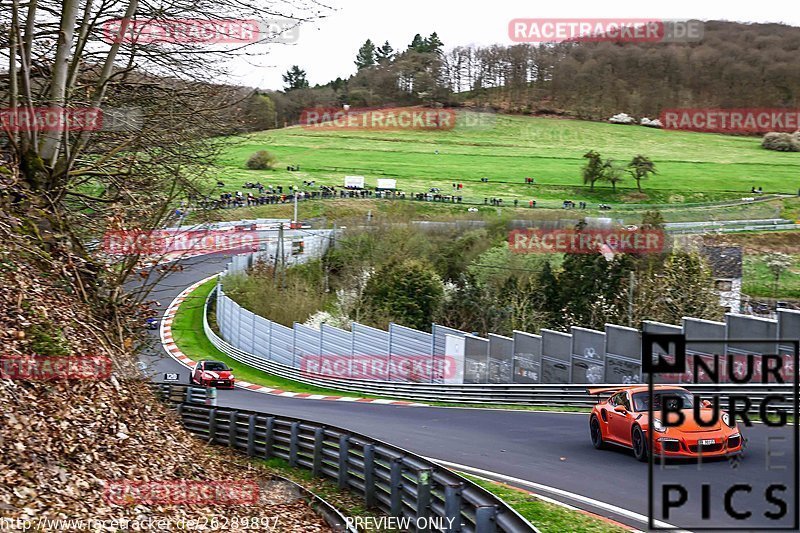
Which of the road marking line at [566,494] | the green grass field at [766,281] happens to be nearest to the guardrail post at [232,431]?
the road marking line at [566,494]

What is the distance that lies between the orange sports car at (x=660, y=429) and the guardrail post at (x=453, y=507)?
14.2ft

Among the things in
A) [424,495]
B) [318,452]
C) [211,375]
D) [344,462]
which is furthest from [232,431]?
[211,375]

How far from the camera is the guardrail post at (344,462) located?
44.1 feet

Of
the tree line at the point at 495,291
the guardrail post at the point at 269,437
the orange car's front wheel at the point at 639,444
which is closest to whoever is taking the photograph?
the orange car's front wheel at the point at 639,444

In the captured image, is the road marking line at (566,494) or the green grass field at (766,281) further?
the green grass field at (766,281)

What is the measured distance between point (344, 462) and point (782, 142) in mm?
103587

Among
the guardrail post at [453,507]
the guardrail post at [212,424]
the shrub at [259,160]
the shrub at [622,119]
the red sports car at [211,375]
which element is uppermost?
the shrub at [622,119]

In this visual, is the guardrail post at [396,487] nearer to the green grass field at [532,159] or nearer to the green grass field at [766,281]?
the green grass field at [766,281]

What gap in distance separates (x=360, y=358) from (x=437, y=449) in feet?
63.9

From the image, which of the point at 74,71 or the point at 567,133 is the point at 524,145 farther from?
the point at 74,71

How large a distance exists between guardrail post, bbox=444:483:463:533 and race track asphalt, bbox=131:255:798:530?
288 centimetres

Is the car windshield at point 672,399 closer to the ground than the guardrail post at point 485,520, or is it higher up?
closer to the ground

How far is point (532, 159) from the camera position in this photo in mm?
104000

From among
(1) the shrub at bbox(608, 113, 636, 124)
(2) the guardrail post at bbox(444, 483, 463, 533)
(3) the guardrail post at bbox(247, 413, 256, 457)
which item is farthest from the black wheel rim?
(1) the shrub at bbox(608, 113, 636, 124)
